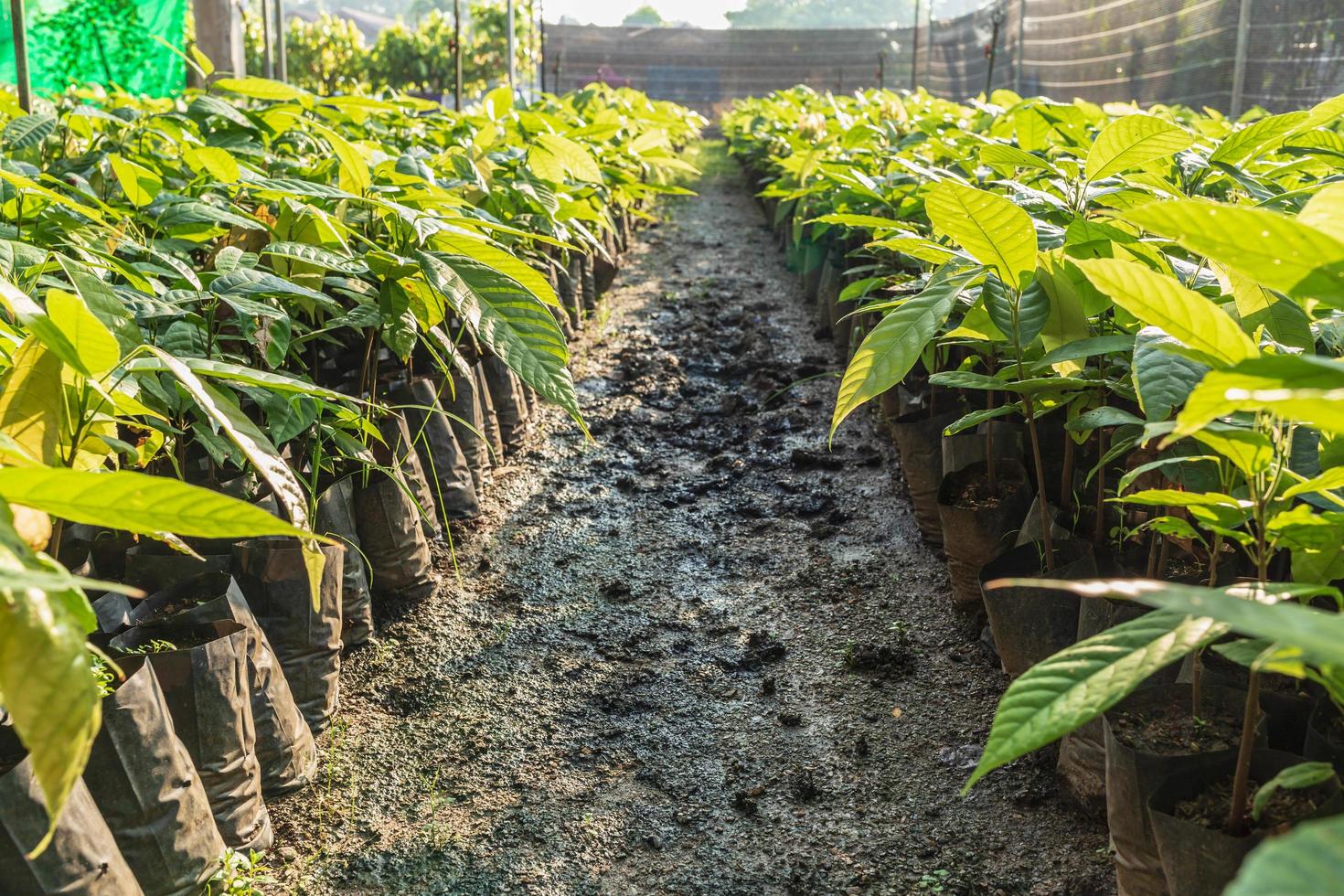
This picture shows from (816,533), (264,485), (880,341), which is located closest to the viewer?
(880,341)

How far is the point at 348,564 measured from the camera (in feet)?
6.22

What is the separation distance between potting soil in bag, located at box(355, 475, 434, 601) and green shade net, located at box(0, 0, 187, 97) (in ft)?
19.0

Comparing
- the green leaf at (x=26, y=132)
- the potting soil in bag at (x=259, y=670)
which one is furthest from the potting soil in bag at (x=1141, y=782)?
the green leaf at (x=26, y=132)

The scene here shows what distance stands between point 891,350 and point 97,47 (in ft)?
23.6

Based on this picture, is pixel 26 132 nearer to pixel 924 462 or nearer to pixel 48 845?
pixel 48 845

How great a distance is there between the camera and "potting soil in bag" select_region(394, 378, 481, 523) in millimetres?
2225

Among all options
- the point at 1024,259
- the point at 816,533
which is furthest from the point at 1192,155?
the point at 816,533

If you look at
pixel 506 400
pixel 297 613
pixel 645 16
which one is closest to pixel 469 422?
pixel 506 400

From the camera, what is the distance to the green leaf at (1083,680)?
0.69 m

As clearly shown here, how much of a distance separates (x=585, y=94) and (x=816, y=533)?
257 centimetres

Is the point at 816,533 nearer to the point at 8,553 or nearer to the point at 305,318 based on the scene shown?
the point at 305,318

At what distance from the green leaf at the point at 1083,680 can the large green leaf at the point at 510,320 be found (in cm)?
59

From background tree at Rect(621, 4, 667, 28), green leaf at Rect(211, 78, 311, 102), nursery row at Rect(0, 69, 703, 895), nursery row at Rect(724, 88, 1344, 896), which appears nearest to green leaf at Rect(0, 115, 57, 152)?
nursery row at Rect(0, 69, 703, 895)

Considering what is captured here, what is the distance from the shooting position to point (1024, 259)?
A: 49.0 inches
